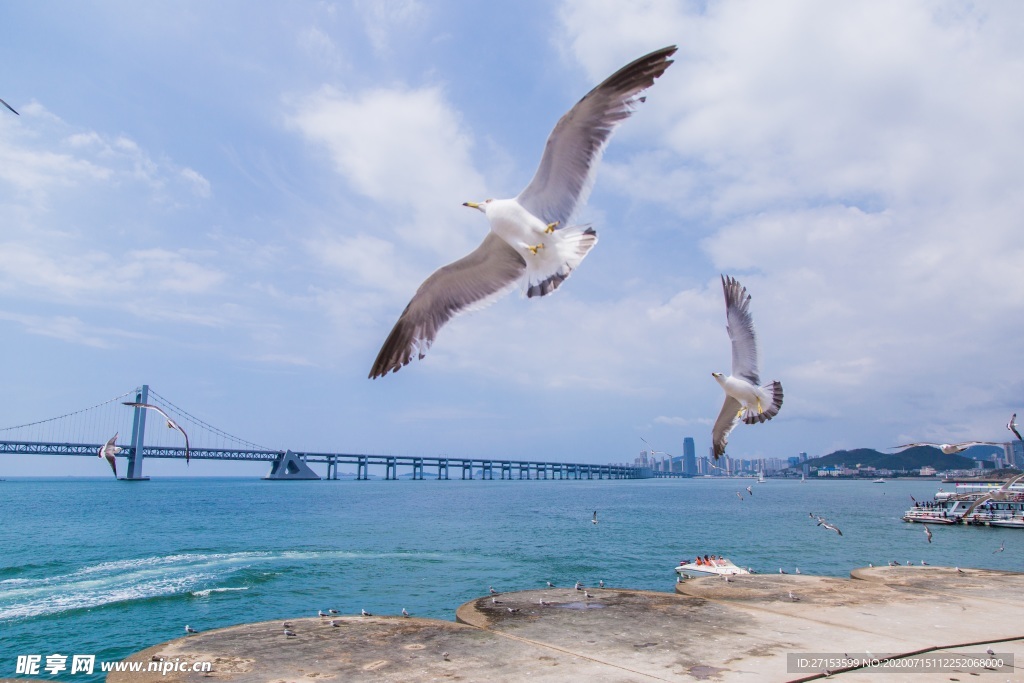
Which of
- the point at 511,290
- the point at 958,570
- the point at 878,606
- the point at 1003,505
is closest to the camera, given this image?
the point at 511,290

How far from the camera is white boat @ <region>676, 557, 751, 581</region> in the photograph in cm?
2336

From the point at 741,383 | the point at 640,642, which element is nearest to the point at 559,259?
the point at 741,383

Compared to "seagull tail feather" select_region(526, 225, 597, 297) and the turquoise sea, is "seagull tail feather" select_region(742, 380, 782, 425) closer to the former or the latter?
"seagull tail feather" select_region(526, 225, 597, 297)

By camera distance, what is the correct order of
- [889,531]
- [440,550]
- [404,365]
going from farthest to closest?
1. [889,531]
2. [440,550]
3. [404,365]

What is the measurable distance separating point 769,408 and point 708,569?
16691 millimetres

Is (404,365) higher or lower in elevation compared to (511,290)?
lower

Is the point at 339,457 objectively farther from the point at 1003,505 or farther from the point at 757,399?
the point at 757,399

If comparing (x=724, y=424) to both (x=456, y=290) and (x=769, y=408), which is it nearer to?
(x=769, y=408)

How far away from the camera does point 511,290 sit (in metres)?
5.90

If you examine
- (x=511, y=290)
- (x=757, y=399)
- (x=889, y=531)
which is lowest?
(x=889, y=531)

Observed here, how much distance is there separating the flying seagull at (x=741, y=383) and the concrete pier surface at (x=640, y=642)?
12.2ft

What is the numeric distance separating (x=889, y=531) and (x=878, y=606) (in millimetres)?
35521

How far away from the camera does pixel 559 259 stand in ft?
15.5

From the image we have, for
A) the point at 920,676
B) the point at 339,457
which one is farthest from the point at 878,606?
the point at 339,457
